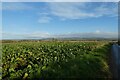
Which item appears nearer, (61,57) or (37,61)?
(37,61)

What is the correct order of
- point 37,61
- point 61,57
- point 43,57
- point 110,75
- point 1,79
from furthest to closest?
1. point 61,57
2. point 43,57
3. point 37,61
4. point 110,75
5. point 1,79

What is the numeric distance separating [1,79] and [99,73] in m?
5.89

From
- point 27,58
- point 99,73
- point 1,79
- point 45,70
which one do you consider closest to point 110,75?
point 99,73

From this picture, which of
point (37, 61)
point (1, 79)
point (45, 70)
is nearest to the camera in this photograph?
point (1, 79)

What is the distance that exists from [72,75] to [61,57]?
16.5ft

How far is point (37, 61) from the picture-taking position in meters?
15.6

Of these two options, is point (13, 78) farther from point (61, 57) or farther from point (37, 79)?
point (61, 57)

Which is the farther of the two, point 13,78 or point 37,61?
point 37,61

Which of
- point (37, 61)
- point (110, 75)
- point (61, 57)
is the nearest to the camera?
point (110, 75)

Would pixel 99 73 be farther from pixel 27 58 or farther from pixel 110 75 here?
pixel 27 58

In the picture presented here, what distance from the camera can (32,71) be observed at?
11875 mm

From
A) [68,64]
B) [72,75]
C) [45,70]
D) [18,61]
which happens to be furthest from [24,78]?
[68,64]

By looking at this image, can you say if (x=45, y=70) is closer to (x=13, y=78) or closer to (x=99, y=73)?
(x=13, y=78)

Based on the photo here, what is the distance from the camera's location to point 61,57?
1808cm
